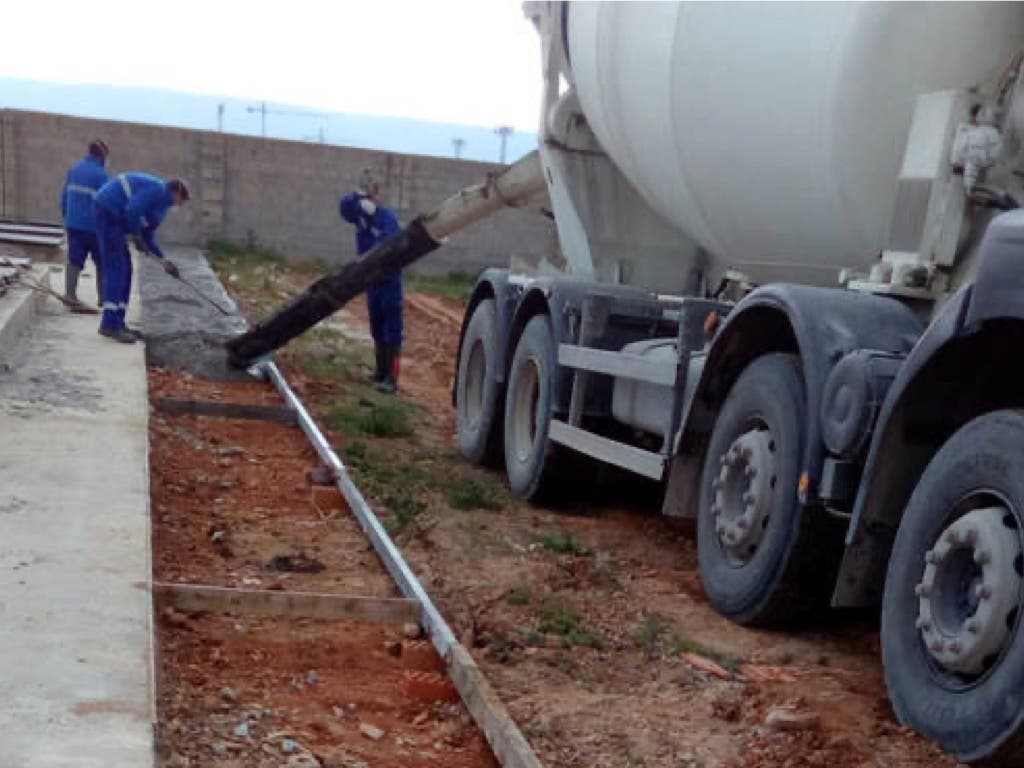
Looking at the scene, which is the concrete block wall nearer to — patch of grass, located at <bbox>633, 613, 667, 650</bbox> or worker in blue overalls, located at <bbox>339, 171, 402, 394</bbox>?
worker in blue overalls, located at <bbox>339, 171, 402, 394</bbox>

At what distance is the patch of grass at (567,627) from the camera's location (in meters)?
4.92

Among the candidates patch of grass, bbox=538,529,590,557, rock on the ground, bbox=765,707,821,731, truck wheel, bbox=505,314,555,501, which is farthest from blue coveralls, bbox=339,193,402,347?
rock on the ground, bbox=765,707,821,731

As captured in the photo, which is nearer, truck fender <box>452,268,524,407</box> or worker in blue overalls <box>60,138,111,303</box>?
truck fender <box>452,268,524,407</box>

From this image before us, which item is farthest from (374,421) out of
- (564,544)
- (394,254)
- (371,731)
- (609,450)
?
(371,731)

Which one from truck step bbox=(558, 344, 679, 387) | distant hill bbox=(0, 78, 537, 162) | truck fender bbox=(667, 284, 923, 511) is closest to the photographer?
truck fender bbox=(667, 284, 923, 511)

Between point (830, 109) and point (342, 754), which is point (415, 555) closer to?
point (342, 754)

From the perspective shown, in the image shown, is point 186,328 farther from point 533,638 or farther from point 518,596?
point 533,638

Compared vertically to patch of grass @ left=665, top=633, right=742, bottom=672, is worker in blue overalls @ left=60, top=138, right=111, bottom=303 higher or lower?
higher

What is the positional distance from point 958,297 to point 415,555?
3278 millimetres

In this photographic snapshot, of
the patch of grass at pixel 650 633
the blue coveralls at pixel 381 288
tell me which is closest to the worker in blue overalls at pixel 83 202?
the blue coveralls at pixel 381 288

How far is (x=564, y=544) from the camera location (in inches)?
250

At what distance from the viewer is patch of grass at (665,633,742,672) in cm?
466

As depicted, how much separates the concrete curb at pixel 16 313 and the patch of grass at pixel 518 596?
5123 mm

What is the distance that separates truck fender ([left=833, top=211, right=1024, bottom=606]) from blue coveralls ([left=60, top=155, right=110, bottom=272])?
9328 millimetres
